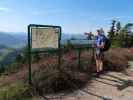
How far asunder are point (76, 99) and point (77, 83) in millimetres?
1226

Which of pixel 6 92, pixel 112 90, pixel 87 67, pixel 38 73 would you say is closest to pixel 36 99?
pixel 6 92

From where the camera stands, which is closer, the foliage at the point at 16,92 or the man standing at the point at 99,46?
the foliage at the point at 16,92

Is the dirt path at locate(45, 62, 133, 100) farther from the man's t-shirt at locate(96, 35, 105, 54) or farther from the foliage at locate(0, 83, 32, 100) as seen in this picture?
the man's t-shirt at locate(96, 35, 105, 54)

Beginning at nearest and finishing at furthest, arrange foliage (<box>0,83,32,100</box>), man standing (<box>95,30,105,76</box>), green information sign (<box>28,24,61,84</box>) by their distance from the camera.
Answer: foliage (<box>0,83,32,100</box>)
green information sign (<box>28,24,61,84</box>)
man standing (<box>95,30,105,76</box>)

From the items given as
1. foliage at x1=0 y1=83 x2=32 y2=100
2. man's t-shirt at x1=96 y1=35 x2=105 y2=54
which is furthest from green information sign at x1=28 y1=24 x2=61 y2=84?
man's t-shirt at x1=96 y1=35 x2=105 y2=54

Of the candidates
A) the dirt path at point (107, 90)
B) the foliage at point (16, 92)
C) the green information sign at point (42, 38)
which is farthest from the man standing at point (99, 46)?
the foliage at point (16, 92)

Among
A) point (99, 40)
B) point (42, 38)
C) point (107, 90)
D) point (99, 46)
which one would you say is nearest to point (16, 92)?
point (42, 38)

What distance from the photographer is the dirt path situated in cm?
604

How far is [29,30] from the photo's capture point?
6.15 m

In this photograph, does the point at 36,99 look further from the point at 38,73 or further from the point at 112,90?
the point at 112,90

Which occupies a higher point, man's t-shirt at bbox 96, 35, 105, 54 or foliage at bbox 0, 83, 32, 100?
man's t-shirt at bbox 96, 35, 105, 54

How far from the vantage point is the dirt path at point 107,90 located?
6.04m

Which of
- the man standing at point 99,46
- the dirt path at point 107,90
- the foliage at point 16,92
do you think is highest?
the man standing at point 99,46

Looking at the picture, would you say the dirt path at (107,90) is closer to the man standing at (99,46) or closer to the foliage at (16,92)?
the man standing at (99,46)
